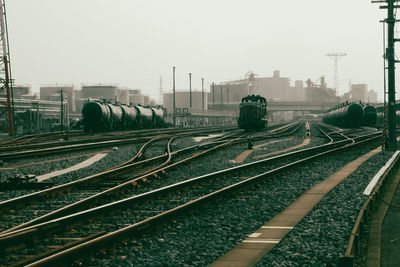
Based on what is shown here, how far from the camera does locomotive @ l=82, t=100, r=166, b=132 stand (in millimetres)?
41531

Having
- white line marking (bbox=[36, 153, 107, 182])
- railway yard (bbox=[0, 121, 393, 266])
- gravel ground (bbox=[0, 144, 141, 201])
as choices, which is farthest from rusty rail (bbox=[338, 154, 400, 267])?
white line marking (bbox=[36, 153, 107, 182])

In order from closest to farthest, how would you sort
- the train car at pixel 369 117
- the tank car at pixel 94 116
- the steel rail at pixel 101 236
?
the steel rail at pixel 101 236
the tank car at pixel 94 116
the train car at pixel 369 117

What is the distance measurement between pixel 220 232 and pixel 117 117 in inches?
1566

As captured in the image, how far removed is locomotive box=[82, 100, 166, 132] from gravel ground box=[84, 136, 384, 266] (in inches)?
1263

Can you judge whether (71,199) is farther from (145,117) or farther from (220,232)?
(145,117)

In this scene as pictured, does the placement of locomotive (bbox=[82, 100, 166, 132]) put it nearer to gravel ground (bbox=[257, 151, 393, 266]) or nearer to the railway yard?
the railway yard

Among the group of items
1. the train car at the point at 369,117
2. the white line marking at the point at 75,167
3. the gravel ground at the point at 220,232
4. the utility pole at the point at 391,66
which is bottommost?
the white line marking at the point at 75,167

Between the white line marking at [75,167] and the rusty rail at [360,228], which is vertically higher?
the rusty rail at [360,228]

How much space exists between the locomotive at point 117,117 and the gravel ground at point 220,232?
32.1 meters

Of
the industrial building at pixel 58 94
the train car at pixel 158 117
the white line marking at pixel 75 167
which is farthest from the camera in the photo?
the industrial building at pixel 58 94

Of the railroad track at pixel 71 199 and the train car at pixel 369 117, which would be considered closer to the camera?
the railroad track at pixel 71 199

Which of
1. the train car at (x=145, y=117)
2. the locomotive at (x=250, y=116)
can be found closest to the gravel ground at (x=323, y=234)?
the locomotive at (x=250, y=116)

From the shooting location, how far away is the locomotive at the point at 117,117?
41531 millimetres

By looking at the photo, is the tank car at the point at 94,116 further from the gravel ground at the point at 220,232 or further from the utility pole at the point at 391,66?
the gravel ground at the point at 220,232
